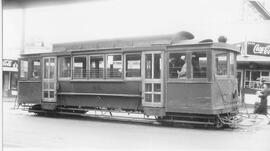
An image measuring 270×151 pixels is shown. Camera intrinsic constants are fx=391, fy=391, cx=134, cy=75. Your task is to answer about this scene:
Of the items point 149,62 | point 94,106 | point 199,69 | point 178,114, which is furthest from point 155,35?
point 94,106

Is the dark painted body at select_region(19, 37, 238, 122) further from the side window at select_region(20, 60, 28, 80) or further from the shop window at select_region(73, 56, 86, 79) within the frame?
the side window at select_region(20, 60, 28, 80)

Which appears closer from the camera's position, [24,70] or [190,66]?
[190,66]

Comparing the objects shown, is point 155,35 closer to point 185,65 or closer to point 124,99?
point 185,65

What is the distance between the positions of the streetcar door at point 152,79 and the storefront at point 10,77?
8792mm

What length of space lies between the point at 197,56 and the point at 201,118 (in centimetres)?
161

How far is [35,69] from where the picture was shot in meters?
13.1

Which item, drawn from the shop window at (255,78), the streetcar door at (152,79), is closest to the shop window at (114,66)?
the streetcar door at (152,79)

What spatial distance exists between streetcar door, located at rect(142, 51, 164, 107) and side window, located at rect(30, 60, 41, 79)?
4.20 m

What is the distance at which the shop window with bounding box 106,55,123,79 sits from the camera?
11047 millimetres

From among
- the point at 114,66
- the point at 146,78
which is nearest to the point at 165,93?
the point at 146,78

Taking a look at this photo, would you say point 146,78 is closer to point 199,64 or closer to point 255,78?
point 199,64

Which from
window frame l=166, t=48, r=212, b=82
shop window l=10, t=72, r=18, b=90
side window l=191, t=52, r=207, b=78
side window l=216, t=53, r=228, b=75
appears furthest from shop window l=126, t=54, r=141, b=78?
shop window l=10, t=72, r=18, b=90

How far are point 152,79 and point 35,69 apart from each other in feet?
15.2

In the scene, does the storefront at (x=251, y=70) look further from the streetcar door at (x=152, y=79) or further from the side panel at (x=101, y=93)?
the side panel at (x=101, y=93)
